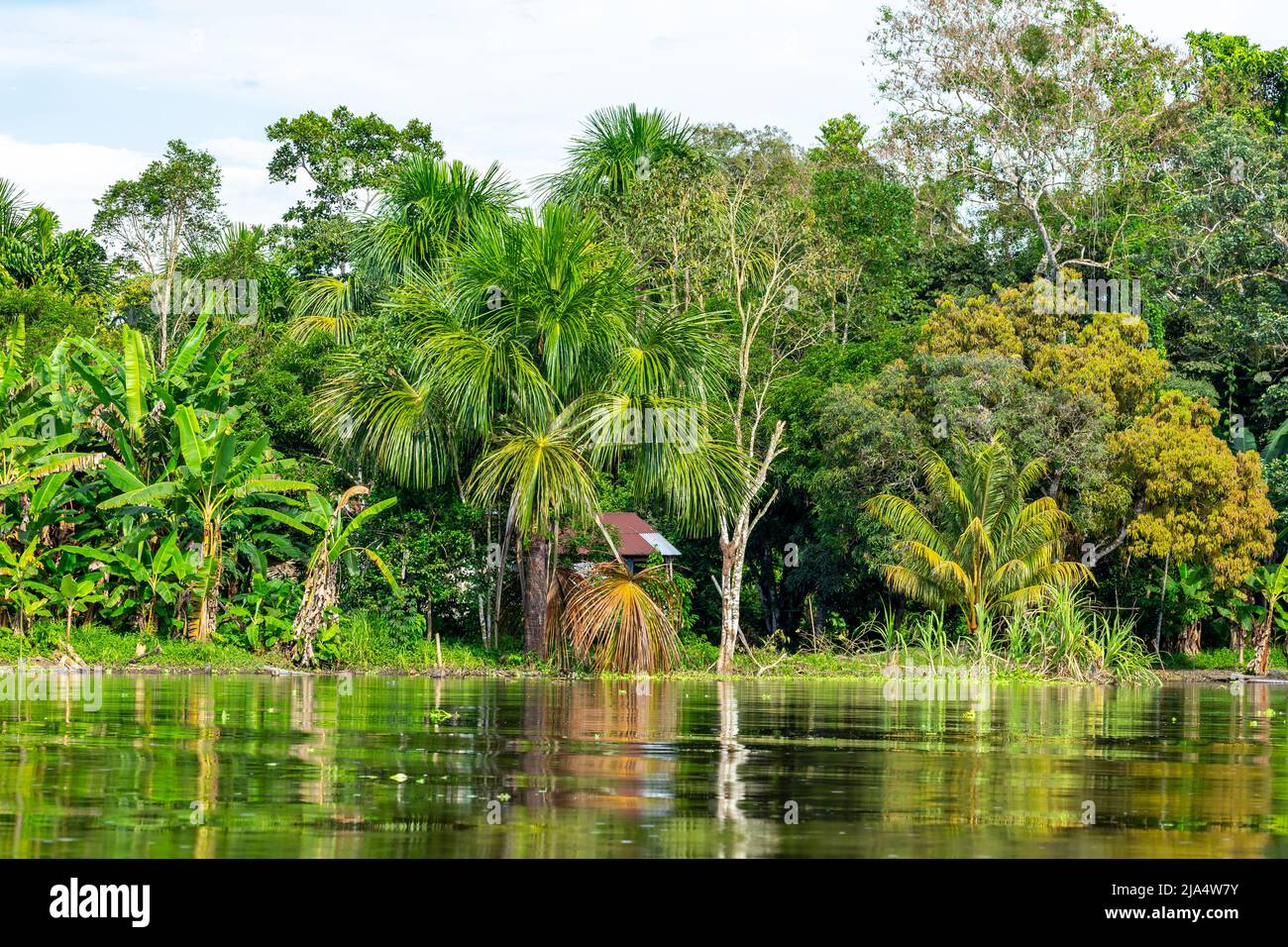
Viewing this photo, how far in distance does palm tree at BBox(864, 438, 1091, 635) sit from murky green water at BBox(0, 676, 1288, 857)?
36.2ft

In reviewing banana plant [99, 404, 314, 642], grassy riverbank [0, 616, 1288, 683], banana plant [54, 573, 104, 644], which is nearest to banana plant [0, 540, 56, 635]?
banana plant [54, 573, 104, 644]

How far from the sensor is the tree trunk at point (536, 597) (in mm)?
24594

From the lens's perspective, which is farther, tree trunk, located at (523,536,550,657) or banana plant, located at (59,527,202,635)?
tree trunk, located at (523,536,550,657)

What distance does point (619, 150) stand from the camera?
30828 mm

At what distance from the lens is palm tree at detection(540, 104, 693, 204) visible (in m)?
30.8

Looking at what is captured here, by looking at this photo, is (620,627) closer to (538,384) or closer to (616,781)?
(538,384)

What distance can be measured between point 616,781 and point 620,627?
14253mm

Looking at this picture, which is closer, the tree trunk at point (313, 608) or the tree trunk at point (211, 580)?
the tree trunk at point (313, 608)

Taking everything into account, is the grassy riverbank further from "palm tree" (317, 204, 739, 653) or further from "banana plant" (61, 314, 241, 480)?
"banana plant" (61, 314, 241, 480)

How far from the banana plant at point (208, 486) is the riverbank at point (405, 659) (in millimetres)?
967

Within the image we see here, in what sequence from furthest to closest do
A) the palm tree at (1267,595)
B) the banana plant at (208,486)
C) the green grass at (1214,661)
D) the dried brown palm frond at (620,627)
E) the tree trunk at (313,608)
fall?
the green grass at (1214,661) < the palm tree at (1267,595) < the tree trunk at (313,608) < the banana plant at (208,486) < the dried brown palm frond at (620,627)

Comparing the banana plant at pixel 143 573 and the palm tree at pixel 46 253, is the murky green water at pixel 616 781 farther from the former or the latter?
the palm tree at pixel 46 253

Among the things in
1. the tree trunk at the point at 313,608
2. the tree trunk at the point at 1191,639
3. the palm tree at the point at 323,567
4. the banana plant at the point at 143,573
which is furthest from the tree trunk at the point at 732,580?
the tree trunk at the point at 1191,639
